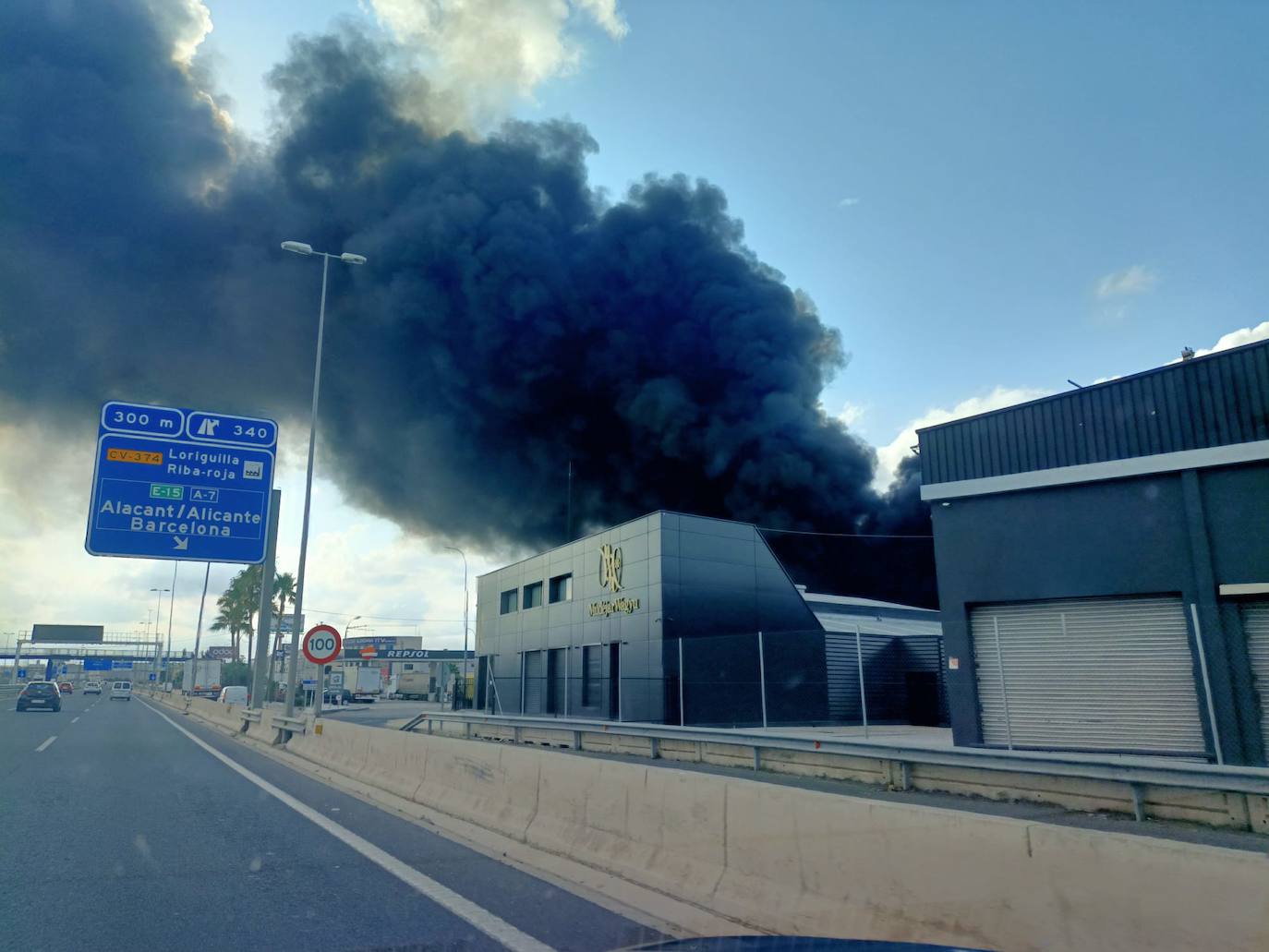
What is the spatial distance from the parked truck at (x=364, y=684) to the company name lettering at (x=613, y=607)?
38935 millimetres

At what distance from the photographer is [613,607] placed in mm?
25672

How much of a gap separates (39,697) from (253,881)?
3894 cm

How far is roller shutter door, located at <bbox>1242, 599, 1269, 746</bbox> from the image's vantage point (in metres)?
11.6

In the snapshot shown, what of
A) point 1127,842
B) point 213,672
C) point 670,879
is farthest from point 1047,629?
point 213,672

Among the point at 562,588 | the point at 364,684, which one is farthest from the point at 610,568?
the point at 364,684

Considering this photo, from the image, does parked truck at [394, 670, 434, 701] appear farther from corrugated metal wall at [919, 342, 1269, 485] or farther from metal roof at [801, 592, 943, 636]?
corrugated metal wall at [919, 342, 1269, 485]

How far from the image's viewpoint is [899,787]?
11.2 meters

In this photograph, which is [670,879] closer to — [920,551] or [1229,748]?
[1229,748]

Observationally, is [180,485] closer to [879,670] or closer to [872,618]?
[879,670]

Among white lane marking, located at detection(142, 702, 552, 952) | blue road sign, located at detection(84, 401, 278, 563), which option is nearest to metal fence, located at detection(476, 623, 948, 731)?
blue road sign, located at detection(84, 401, 278, 563)

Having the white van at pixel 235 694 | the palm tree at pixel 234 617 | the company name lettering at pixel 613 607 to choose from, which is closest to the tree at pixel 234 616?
the palm tree at pixel 234 617

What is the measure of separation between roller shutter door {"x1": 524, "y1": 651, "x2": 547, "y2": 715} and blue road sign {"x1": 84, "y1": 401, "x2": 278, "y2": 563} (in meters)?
14.1

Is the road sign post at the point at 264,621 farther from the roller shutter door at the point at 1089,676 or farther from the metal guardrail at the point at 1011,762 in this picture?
the roller shutter door at the point at 1089,676

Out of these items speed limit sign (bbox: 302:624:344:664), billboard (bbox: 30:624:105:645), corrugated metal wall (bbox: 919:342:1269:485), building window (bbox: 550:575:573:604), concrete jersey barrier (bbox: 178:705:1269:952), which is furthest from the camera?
billboard (bbox: 30:624:105:645)
